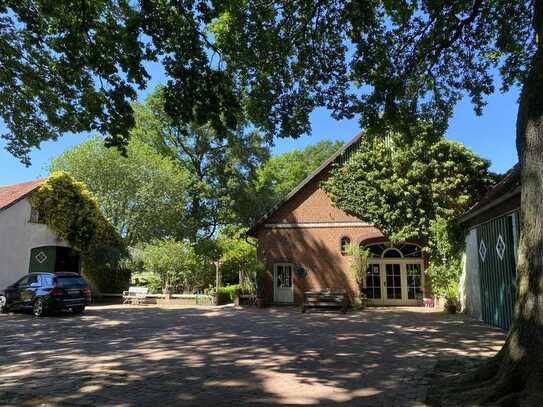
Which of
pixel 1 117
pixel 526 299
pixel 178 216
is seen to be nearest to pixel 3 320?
pixel 1 117

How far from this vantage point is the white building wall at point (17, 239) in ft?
68.3

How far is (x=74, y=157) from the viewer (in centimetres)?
3109

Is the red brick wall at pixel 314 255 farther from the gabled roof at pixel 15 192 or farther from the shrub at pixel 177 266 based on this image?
the gabled roof at pixel 15 192

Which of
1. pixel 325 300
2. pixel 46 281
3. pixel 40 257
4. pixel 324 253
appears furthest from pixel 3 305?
pixel 324 253

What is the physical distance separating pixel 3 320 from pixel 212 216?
2245 cm

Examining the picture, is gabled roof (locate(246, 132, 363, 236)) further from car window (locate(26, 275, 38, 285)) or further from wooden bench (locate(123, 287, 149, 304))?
car window (locate(26, 275, 38, 285))

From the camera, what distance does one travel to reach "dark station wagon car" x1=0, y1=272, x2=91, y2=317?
1633 centimetres

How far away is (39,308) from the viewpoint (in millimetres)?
16391

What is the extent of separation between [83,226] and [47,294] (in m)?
8.38

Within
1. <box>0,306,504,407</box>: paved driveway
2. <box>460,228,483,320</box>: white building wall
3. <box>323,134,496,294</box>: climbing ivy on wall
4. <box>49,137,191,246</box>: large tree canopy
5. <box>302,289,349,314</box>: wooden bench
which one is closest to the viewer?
<box>0,306,504,407</box>: paved driveway

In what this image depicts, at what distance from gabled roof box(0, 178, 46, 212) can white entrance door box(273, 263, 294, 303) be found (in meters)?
13.2

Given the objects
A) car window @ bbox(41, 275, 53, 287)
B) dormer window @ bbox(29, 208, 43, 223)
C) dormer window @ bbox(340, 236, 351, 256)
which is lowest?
car window @ bbox(41, 275, 53, 287)

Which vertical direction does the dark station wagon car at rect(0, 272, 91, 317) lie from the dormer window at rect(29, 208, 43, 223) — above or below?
below

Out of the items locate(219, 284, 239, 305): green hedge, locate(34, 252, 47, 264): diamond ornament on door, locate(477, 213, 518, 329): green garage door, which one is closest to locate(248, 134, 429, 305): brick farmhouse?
locate(219, 284, 239, 305): green hedge
